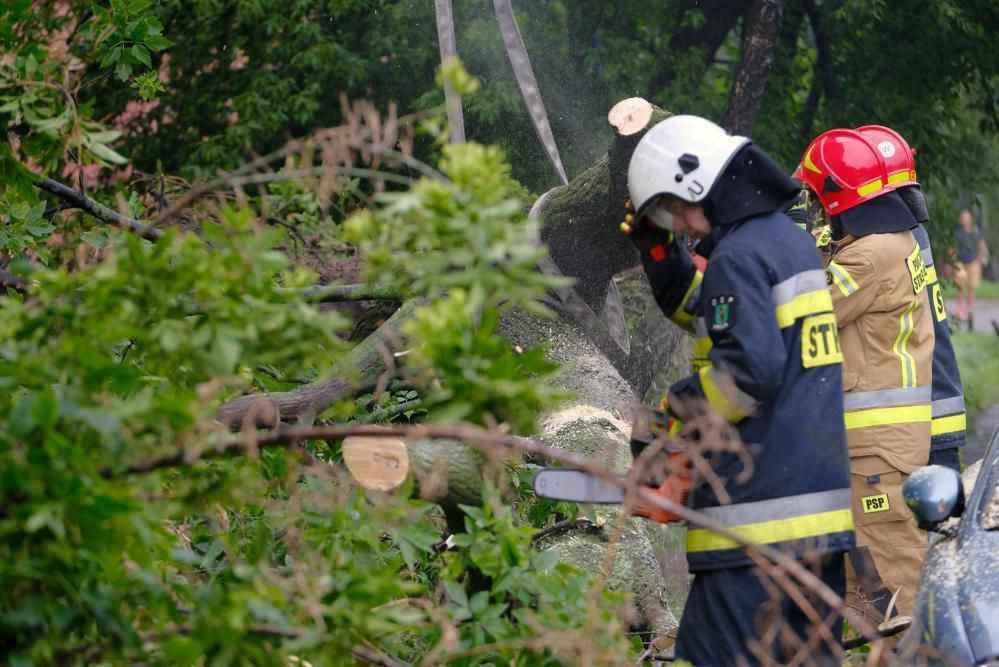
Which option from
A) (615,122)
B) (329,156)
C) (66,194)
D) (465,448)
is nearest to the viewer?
(329,156)

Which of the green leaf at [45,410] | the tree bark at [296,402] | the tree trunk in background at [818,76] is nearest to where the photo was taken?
the green leaf at [45,410]

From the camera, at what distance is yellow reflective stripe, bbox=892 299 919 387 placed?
14.0ft

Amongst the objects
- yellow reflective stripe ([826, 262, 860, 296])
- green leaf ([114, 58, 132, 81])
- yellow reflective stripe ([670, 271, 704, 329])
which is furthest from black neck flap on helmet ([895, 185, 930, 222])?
green leaf ([114, 58, 132, 81])

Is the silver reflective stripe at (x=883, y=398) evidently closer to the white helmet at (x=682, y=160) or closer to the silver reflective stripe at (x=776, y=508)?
the silver reflective stripe at (x=776, y=508)

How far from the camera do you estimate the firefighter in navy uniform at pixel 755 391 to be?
9.93 ft

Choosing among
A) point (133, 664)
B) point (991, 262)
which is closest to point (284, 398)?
point (133, 664)

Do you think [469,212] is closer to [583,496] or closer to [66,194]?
[583,496]

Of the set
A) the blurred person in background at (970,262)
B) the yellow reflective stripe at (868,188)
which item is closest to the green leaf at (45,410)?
the yellow reflective stripe at (868,188)

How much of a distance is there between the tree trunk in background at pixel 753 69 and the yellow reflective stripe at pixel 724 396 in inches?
180

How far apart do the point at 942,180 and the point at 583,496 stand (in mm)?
6003

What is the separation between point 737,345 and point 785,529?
0.51m

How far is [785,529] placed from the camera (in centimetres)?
307

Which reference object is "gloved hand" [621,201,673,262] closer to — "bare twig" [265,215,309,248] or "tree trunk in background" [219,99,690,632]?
"tree trunk in background" [219,99,690,632]

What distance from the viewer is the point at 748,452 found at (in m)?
3.07
